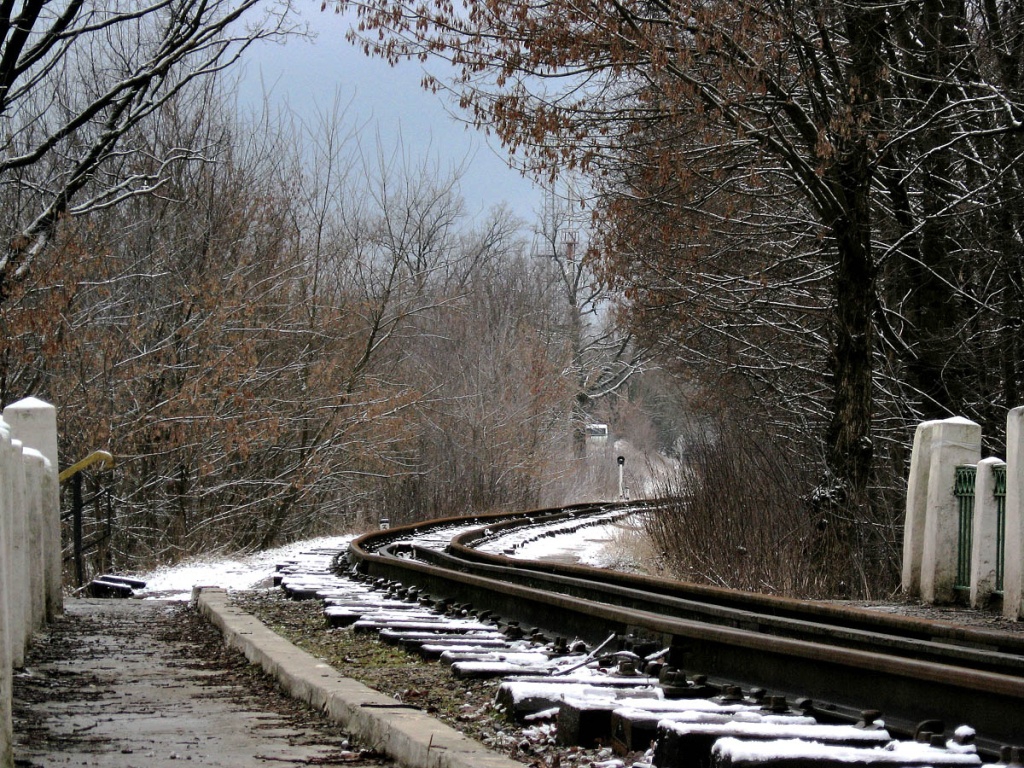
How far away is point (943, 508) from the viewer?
1095cm

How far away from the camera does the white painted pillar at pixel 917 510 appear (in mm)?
11344

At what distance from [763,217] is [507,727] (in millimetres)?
12809

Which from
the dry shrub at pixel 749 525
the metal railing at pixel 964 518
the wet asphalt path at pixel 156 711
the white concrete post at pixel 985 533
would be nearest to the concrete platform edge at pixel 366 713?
the wet asphalt path at pixel 156 711

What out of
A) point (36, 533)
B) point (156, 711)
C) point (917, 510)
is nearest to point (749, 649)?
point (156, 711)

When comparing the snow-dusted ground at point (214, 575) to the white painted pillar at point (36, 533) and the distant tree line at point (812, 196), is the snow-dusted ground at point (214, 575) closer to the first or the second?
the white painted pillar at point (36, 533)

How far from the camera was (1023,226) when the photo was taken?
47.7 feet

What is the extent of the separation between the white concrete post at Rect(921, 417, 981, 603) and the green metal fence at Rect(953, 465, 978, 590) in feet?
0.14

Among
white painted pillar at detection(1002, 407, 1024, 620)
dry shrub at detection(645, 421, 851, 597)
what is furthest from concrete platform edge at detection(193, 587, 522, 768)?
dry shrub at detection(645, 421, 851, 597)

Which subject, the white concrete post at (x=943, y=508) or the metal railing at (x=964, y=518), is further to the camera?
the white concrete post at (x=943, y=508)

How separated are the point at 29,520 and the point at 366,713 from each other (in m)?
4.64

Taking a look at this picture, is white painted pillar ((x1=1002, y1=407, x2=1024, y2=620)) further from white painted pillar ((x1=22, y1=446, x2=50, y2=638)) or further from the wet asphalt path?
white painted pillar ((x1=22, y1=446, x2=50, y2=638))

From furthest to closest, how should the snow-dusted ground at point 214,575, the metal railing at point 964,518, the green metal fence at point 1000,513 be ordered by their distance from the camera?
the snow-dusted ground at point 214,575, the metal railing at point 964,518, the green metal fence at point 1000,513

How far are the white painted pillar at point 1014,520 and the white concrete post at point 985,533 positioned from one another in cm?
68

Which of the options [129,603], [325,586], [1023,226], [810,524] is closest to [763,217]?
[1023,226]
